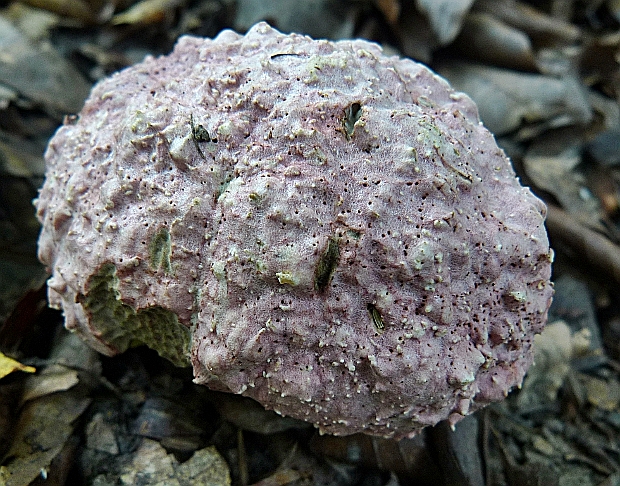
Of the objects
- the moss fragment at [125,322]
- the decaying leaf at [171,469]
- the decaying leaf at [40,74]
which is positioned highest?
the moss fragment at [125,322]

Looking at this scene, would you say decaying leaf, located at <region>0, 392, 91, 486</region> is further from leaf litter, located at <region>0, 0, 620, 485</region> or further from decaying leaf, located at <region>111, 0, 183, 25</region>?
decaying leaf, located at <region>111, 0, 183, 25</region>

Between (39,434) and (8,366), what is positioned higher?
(8,366)

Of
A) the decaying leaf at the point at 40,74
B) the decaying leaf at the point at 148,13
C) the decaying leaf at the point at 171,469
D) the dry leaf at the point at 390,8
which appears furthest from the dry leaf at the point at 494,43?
the decaying leaf at the point at 171,469

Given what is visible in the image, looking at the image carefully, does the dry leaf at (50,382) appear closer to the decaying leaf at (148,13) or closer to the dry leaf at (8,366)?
the dry leaf at (8,366)

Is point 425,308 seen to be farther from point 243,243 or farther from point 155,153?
point 155,153

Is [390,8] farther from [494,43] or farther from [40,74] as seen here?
[40,74]

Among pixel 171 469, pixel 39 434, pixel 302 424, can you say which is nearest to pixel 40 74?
pixel 39 434

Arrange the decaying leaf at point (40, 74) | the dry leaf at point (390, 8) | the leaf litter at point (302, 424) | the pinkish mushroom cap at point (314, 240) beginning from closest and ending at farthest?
the pinkish mushroom cap at point (314, 240), the leaf litter at point (302, 424), the decaying leaf at point (40, 74), the dry leaf at point (390, 8)

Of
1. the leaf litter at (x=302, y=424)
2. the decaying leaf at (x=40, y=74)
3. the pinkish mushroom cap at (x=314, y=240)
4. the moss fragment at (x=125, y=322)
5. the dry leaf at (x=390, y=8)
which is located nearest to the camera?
the pinkish mushroom cap at (x=314, y=240)
